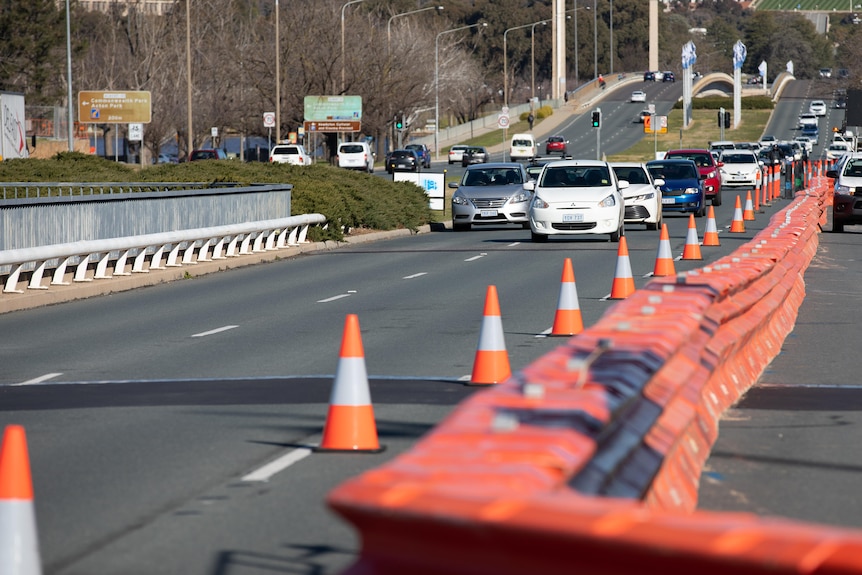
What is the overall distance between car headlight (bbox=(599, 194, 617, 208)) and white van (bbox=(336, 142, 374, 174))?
49416 millimetres

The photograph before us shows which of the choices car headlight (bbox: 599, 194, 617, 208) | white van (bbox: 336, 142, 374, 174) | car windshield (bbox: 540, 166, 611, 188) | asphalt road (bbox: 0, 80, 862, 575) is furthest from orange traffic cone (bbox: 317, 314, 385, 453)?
white van (bbox: 336, 142, 374, 174)

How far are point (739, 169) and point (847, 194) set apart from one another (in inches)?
1020

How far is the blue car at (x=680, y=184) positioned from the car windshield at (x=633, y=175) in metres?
5.46

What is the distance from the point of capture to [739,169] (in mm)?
58406

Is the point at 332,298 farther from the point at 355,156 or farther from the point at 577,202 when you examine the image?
the point at 355,156

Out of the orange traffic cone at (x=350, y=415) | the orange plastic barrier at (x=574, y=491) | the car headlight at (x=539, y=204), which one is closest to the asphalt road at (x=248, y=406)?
the orange traffic cone at (x=350, y=415)

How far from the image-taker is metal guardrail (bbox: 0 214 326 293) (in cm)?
2052

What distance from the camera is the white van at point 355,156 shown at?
7925 cm

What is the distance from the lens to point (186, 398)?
11.4 metres

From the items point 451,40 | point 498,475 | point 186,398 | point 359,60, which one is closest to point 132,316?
point 186,398

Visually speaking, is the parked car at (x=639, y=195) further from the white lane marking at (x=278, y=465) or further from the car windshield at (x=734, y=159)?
the white lane marking at (x=278, y=465)

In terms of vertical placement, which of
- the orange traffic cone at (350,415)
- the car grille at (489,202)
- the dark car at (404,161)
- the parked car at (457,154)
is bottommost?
the orange traffic cone at (350,415)

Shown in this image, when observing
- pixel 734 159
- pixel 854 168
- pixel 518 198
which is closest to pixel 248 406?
pixel 854 168

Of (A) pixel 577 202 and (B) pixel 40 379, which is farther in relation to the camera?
(A) pixel 577 202
